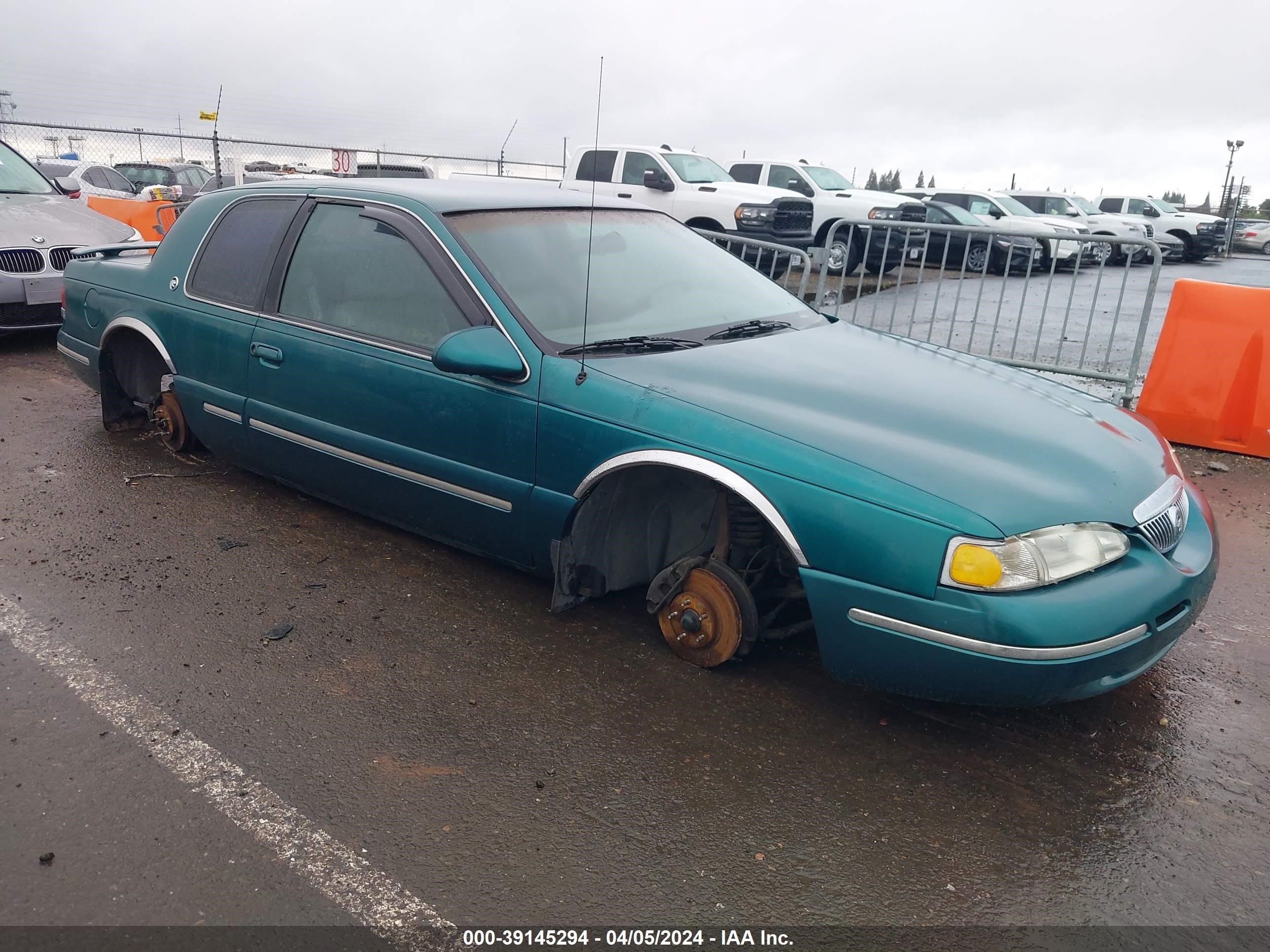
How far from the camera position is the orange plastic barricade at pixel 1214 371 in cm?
578

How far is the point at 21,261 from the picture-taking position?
7.22 meters

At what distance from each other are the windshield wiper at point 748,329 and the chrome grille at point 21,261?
6049mm

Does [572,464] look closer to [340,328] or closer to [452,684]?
[452,684]

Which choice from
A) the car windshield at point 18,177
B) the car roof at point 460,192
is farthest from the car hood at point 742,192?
the car roof at point 460,192

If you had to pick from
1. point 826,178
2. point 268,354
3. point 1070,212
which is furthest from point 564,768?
point 1070,212

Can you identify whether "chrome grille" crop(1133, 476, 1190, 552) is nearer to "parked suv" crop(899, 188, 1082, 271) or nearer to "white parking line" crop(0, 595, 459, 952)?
"white parking line" crop(0, 595, 459, 952)

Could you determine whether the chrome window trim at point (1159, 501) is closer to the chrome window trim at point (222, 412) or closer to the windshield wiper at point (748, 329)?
the windshield wiper at point (748, 329)

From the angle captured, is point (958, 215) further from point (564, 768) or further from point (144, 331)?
point (564, 768)

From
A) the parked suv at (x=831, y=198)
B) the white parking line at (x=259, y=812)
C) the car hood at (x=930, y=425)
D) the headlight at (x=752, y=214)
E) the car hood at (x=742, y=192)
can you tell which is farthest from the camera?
the parked suv at (x=831, y=198)

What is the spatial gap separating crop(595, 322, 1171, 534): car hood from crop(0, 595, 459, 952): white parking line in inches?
58.3

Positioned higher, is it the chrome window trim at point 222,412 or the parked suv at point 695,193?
the parked suv at point 695,193

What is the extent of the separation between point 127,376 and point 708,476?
385 cm

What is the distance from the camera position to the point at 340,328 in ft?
12.6

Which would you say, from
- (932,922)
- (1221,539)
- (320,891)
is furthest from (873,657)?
(1221,539)
